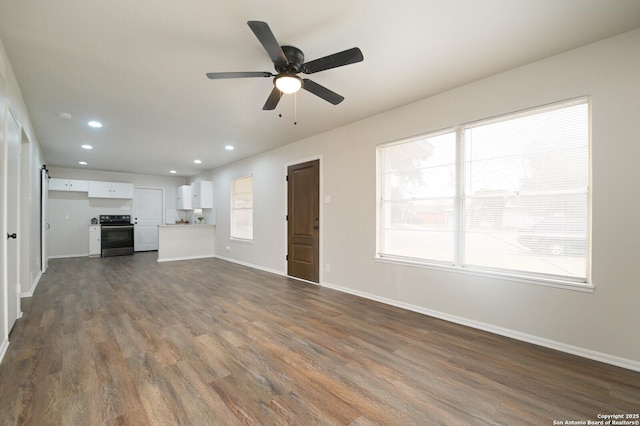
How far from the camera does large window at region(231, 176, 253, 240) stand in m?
6.61

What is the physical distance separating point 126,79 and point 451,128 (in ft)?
11.6

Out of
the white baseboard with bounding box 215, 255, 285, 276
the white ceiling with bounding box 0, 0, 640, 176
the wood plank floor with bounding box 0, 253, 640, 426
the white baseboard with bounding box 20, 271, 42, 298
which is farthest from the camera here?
the white baseboard with bounding box 215, 255, 285, 276

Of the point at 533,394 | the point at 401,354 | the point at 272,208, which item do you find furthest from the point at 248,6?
the point at 272,208

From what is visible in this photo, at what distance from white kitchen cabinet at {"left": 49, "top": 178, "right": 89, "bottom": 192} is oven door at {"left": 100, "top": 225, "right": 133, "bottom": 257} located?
49.5 inches

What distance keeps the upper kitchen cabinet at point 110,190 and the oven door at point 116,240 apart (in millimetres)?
973

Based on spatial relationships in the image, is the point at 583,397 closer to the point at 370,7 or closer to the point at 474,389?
the point at 474,389

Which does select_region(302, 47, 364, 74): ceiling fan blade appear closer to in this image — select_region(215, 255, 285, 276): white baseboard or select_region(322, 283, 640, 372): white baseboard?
select_region(322, 283, 640, 372): white baseboard

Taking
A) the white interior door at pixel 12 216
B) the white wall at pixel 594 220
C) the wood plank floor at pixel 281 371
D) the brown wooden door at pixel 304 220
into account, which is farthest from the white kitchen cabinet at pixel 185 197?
the white wall at pixel 594 220

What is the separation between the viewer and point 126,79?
9.23 ft

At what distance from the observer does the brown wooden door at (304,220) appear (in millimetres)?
4746

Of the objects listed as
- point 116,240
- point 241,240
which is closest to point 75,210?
point 116,240

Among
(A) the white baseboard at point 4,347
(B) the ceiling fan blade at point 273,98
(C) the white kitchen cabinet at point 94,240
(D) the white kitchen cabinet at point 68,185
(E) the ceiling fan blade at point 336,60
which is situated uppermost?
(E) the ceiling fan blade at point 336,60

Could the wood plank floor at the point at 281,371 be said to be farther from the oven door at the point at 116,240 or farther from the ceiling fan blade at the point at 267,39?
the oven door at the point at 116,240

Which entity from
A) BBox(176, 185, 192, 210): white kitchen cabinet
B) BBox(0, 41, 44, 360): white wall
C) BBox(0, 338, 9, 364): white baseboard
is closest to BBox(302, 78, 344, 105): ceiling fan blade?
BBox(0, 41, 44, 360): white wall
